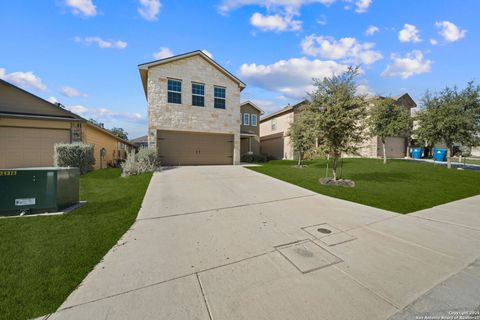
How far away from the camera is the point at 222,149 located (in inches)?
639

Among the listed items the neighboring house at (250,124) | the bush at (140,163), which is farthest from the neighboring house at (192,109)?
the neighboring house at (250,124)

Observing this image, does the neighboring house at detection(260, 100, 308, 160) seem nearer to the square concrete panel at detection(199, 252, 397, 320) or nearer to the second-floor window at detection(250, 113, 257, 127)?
the second-floor window at detection(250, 113, 257, 127)

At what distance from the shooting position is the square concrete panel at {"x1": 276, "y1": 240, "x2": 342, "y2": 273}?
8.93 ft

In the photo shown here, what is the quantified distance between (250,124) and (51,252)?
65.6 ft

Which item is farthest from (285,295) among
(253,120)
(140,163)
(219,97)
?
(253,120)

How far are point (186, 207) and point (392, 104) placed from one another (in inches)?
727

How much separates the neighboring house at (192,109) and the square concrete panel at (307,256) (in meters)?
12.6

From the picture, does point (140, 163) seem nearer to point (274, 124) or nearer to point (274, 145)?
point (274, 145)

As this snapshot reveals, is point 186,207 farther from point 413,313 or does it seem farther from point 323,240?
point 413,313

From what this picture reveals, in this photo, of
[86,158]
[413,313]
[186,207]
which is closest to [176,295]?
[413,313]

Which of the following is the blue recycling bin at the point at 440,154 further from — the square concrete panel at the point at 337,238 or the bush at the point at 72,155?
the bush at the point at 72,155

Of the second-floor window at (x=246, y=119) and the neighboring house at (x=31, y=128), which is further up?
the second-floor window at (x=246, y=119)

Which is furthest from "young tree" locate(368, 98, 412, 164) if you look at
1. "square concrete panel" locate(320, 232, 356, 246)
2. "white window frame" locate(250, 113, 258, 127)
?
"square concrete panel" locate(320, 232, 356, 246)

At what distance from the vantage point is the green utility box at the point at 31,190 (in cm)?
428
